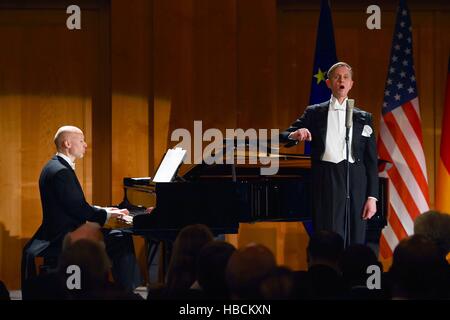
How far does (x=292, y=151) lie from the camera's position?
7.55 meters

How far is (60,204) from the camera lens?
5.40m

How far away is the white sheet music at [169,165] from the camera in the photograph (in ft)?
18.4

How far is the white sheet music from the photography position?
5.62 m

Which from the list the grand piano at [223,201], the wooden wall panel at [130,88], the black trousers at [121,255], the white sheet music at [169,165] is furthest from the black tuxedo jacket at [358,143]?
the wooden wall panel at [130,88]

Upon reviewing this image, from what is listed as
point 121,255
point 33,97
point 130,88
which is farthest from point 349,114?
point 33,97

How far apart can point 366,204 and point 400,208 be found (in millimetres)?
1781

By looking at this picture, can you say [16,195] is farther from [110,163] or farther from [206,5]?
[206,5]

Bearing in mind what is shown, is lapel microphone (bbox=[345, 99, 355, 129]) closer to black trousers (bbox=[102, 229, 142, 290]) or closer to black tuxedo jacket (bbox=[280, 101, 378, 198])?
black tuxedo jacket (bbox=[280, 101, 378, 198])

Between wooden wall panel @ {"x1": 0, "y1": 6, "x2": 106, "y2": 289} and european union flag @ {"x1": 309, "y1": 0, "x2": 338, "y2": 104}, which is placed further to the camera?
wooden wall panel @ {"x1": 0, "y1": 6, "x2": 106, "y2": 289}

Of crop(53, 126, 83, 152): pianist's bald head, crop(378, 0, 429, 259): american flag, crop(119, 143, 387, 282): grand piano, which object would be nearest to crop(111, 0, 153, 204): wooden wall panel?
crop(119, 143, 387, 282): grand piano

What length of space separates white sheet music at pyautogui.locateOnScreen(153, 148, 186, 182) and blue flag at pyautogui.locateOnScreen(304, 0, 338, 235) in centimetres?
176

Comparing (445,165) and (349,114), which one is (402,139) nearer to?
(445,165)

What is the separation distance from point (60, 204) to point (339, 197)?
1.82 meters

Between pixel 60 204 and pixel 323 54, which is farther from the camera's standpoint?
pixel 323 54
